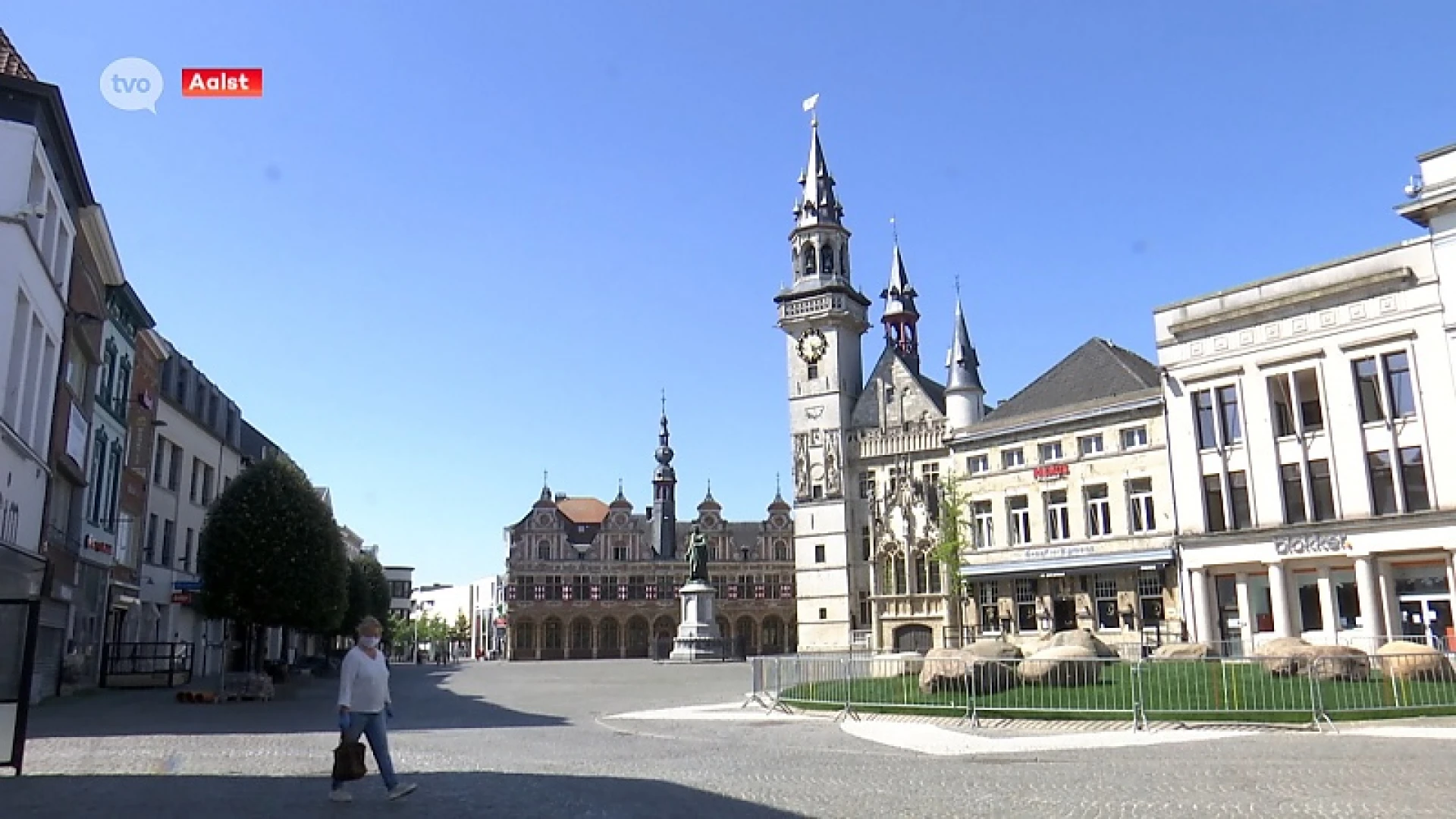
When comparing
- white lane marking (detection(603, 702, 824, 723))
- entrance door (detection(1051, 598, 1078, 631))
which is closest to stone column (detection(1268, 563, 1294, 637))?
entrance door (detection(1051, 598, 1078, 631))

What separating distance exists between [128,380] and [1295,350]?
37810 millimetres

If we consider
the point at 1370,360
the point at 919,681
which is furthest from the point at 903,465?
the point at 919,681

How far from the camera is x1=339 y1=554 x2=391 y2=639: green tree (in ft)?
173

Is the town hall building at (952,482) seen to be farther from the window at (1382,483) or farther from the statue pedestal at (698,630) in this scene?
the window at (1382,483)

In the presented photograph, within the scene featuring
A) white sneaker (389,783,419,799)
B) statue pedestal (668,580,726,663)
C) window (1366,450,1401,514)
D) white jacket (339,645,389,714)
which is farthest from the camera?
statue pedestal (668,580,726,663)

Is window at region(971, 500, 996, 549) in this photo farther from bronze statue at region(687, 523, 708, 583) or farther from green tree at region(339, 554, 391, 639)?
green tree at region(339, 554, 391, 639)

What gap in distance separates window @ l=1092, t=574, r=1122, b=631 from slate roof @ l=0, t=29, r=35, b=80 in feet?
133

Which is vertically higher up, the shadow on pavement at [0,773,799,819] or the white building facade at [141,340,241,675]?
the white building facade at [141,340,241,675]

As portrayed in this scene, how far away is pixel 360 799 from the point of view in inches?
389

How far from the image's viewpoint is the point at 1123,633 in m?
43.8

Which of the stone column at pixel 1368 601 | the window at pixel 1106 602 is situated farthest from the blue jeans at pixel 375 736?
the window at pixel 1106 602

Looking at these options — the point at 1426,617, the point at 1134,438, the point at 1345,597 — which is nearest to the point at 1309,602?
the point at 1345,597

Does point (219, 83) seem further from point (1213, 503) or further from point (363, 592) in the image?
point (363, 592)

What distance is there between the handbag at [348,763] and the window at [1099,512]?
40.4 meters
